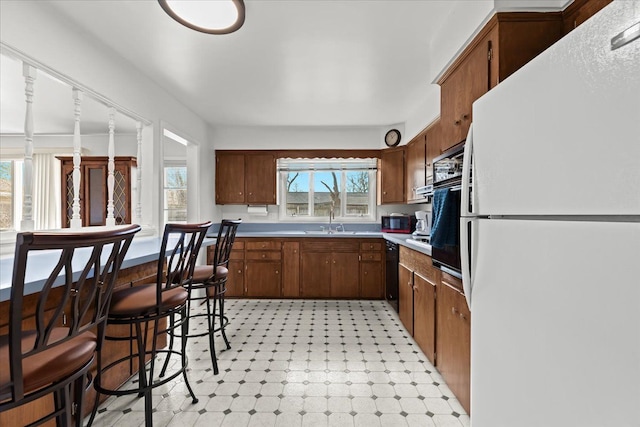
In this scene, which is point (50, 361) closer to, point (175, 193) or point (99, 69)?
point (99, 69)

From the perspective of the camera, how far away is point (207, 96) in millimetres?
3422

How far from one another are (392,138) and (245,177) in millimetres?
2300

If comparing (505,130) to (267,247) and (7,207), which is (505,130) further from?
(7,207)

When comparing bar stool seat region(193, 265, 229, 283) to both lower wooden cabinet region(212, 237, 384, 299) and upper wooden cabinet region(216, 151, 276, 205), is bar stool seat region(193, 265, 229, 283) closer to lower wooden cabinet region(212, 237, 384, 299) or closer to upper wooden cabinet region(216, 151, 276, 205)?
lower wooden cabinet region(212, 237, 384, 299)

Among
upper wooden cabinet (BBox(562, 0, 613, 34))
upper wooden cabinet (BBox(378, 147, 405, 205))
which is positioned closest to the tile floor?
upper wooden cabinet (BBox(378, 147, 405, 205))

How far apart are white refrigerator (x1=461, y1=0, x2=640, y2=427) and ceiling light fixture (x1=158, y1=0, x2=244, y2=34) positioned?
1534mm

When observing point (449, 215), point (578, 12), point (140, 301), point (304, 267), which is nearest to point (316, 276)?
point (304, 267)

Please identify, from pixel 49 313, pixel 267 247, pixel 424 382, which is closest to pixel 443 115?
pixel 424 382

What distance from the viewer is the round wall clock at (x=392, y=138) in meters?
4.43

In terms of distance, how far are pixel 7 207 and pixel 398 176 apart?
21.7 feet

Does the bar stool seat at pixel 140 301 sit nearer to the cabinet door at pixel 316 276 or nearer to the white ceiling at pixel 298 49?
the white ceiling at pixel 298 49

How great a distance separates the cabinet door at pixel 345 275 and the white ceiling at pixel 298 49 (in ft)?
6.59

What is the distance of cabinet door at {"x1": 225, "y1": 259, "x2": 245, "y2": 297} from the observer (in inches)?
165

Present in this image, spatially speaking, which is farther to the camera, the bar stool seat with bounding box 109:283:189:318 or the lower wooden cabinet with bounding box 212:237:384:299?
the lower wooden cabinet with bounding box 212:237:384:299
